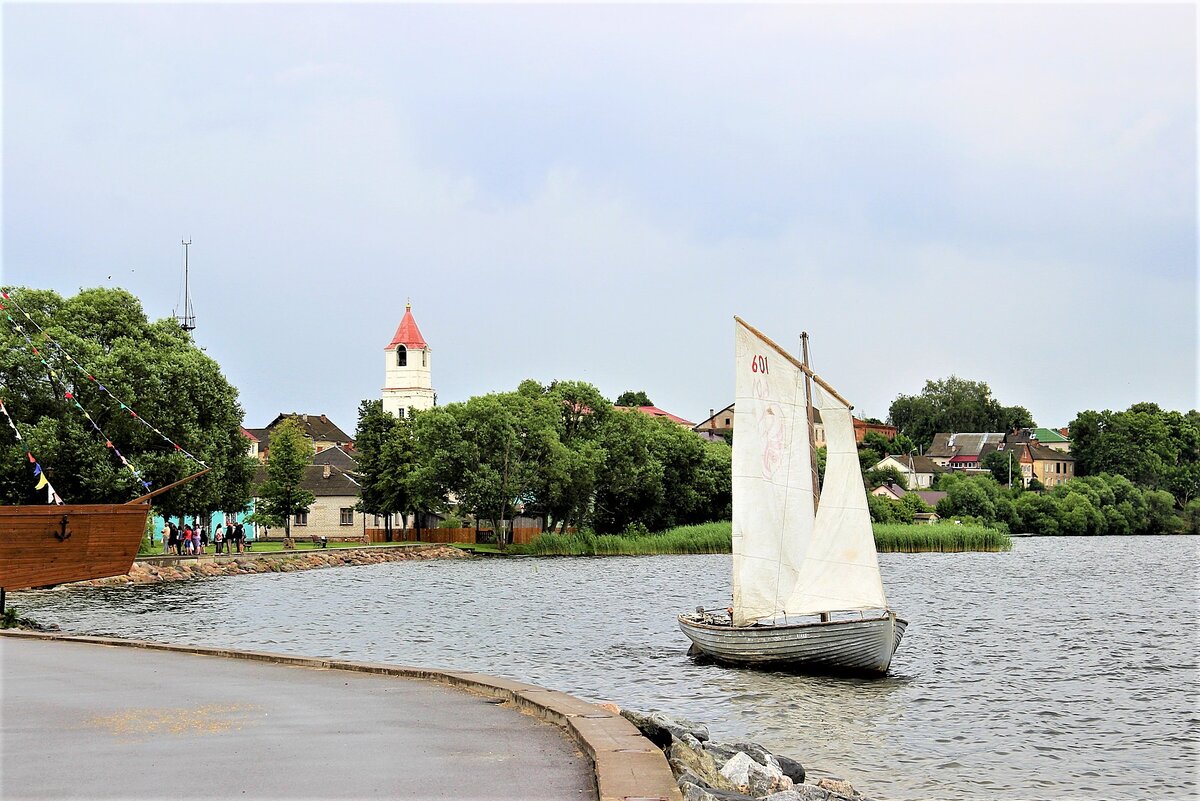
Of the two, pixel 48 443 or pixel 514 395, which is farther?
pixel 514 395

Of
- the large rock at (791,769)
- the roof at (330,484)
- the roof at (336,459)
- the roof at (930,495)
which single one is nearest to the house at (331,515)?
the roof at (330,484)

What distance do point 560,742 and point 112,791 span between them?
4.04 m

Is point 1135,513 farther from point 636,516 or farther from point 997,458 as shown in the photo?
point 636,516

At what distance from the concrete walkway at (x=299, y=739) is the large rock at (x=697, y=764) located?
0.72m

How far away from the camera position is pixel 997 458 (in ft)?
590

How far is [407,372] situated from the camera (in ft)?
536

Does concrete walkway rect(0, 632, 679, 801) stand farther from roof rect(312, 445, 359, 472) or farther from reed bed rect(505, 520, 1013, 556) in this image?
roof rect(312, 445, 359, 472)

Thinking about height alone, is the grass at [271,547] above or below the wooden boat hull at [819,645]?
above

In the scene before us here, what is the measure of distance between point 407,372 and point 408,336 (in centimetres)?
481

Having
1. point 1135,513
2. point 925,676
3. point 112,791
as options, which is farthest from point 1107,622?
point 1135,513

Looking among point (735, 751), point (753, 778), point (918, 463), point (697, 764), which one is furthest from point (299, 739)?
point (918, 463)

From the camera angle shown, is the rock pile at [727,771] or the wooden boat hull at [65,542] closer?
the rock pile at [727,771]

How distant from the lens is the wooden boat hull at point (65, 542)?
107 ft

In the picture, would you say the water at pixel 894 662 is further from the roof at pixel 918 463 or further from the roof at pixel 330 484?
the roof at pixel 918 463
